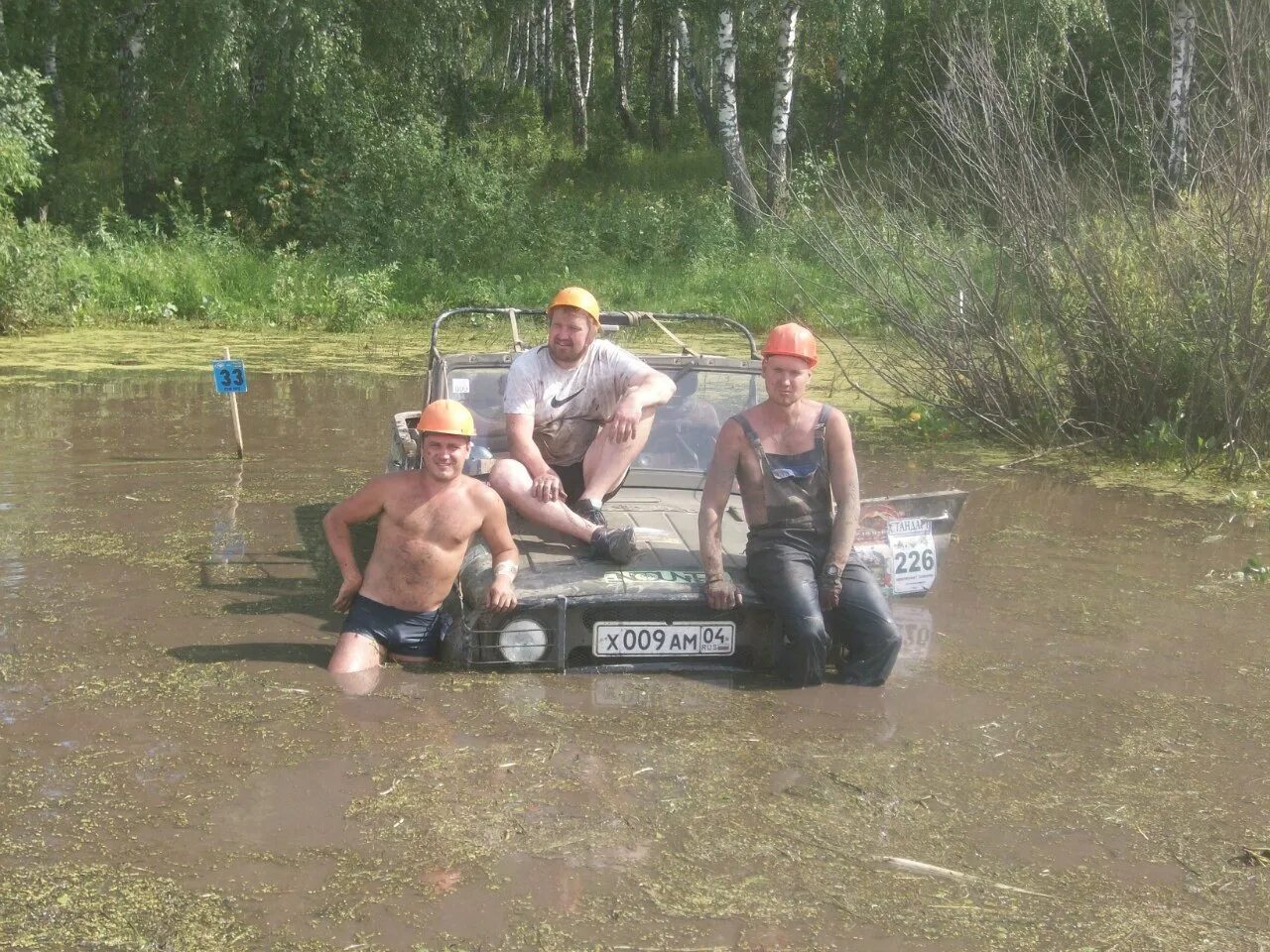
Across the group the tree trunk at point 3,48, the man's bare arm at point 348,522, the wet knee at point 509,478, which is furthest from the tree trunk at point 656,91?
the man's bare arm at point 348,522

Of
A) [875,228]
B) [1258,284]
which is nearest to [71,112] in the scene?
[875,228]

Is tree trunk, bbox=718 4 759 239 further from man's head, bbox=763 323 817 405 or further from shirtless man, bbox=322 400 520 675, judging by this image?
shirtless man, bbox=322 400 520 675

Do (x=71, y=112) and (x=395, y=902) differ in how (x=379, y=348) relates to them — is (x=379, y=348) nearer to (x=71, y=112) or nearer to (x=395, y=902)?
(x=395, y=902)

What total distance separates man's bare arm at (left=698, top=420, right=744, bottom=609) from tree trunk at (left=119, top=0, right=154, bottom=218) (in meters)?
22.7

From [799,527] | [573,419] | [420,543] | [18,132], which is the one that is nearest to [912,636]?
[799,527]

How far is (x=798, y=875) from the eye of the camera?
448cm

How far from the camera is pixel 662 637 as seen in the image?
629cm

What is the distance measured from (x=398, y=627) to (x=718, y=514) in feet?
4.69

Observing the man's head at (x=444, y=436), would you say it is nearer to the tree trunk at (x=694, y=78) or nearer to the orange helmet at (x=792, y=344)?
the orange helmet at (x=792, y=344)

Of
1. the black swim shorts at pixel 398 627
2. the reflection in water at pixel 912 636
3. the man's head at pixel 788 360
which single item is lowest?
the reflection in water at pixel 912 636

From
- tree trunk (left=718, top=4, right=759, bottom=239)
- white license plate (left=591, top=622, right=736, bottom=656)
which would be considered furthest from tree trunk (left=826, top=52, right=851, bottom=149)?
white license plate (left=591, top=622, right=736, bottom=656)

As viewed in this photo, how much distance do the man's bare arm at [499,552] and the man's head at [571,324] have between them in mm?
1119

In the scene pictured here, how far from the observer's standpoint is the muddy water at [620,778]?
4219 millimetres

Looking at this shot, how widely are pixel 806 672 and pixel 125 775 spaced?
2.68 meters
